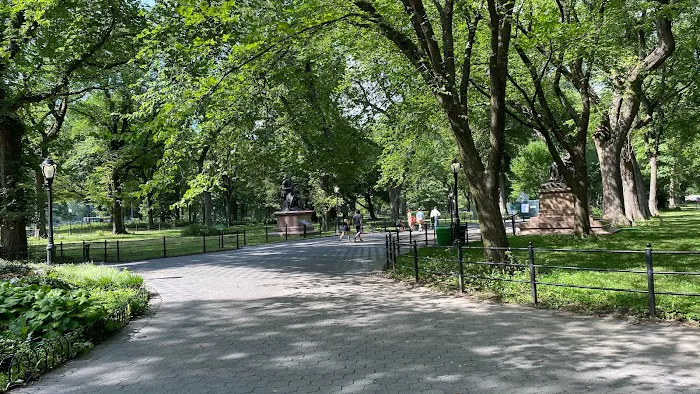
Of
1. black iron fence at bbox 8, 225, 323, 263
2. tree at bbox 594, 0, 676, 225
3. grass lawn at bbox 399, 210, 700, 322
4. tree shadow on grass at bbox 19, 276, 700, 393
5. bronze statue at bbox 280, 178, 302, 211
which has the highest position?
tree at bbox 594, 0, 676, 225

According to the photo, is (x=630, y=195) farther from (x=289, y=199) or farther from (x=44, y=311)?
Result: (x=44, y=311)

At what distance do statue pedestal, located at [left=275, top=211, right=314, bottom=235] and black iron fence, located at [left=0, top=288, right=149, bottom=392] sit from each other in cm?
2629

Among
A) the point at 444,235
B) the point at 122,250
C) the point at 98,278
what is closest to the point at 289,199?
the point at 122,250

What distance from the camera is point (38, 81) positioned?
19531 mm

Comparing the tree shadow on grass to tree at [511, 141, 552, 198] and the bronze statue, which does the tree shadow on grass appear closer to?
the bronze statue

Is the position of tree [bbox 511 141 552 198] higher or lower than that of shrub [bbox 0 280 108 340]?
higher

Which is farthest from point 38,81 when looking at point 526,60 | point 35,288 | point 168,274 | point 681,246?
point 681,246

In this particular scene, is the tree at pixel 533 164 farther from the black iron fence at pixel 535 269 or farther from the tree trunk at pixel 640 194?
the black iron fence at pixel 535 269

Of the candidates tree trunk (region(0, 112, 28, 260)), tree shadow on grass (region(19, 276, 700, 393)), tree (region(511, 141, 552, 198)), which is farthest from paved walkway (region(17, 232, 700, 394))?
tree (region(511, 141, 552, 198))

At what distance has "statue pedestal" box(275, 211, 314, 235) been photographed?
3359cm

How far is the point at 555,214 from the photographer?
22.4 m

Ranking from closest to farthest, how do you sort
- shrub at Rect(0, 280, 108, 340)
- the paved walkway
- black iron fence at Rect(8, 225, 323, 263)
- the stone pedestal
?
the paved walkway, shrub at Rect(0, 280, 108, 340), black iron fence at Rect(8, 225, 323, 263), the stone pedestal

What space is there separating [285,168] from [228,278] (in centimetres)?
3096

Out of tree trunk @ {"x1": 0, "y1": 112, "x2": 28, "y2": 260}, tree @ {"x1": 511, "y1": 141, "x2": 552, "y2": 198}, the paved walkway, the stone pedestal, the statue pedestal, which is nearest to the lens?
the paved walkway
